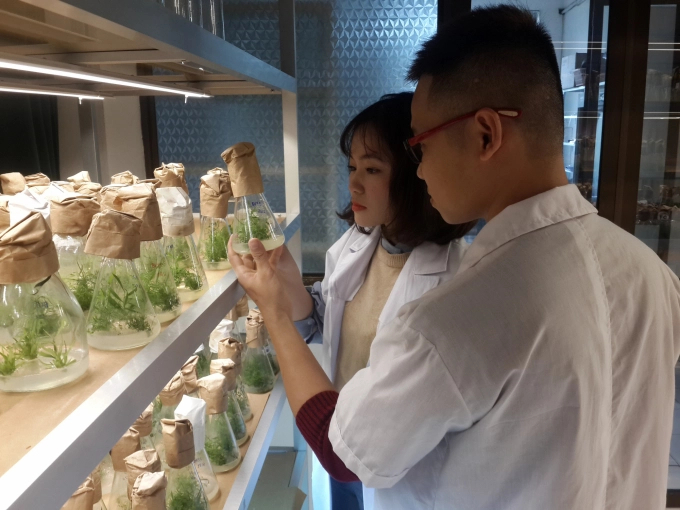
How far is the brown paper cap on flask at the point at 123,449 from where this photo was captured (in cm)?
102

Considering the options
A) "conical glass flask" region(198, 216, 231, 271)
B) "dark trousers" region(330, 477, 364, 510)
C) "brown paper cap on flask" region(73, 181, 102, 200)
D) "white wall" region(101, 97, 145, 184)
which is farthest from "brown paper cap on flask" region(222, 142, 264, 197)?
"white wall" region(101, 97, 145, 184)

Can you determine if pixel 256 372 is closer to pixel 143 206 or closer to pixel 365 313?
pixel 365 313

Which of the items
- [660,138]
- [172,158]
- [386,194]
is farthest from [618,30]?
[172,158]

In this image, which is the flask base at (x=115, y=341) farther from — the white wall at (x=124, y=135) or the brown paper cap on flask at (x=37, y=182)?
the white wall at (x=124, y=135)

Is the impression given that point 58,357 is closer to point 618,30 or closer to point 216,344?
point 216,344

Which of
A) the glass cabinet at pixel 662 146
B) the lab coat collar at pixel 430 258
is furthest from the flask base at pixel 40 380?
the glass cabinet at pixel 662 146

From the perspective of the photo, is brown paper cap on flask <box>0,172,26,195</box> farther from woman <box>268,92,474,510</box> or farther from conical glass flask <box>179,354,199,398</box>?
woman <box>268,92,474,510</box>

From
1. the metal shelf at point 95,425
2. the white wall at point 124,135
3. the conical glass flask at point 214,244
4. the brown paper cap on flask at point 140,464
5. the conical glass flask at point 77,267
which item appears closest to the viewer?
the metal shelf at point 95,425

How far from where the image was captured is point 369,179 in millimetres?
1392

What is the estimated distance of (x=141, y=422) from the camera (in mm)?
1085

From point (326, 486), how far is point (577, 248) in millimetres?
2119

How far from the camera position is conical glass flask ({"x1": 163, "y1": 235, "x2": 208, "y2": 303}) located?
97 cm

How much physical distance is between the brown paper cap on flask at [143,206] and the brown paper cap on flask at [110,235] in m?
0.06

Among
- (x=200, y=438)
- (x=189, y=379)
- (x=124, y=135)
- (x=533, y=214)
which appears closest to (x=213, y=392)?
Result: (x=189, y=379)
